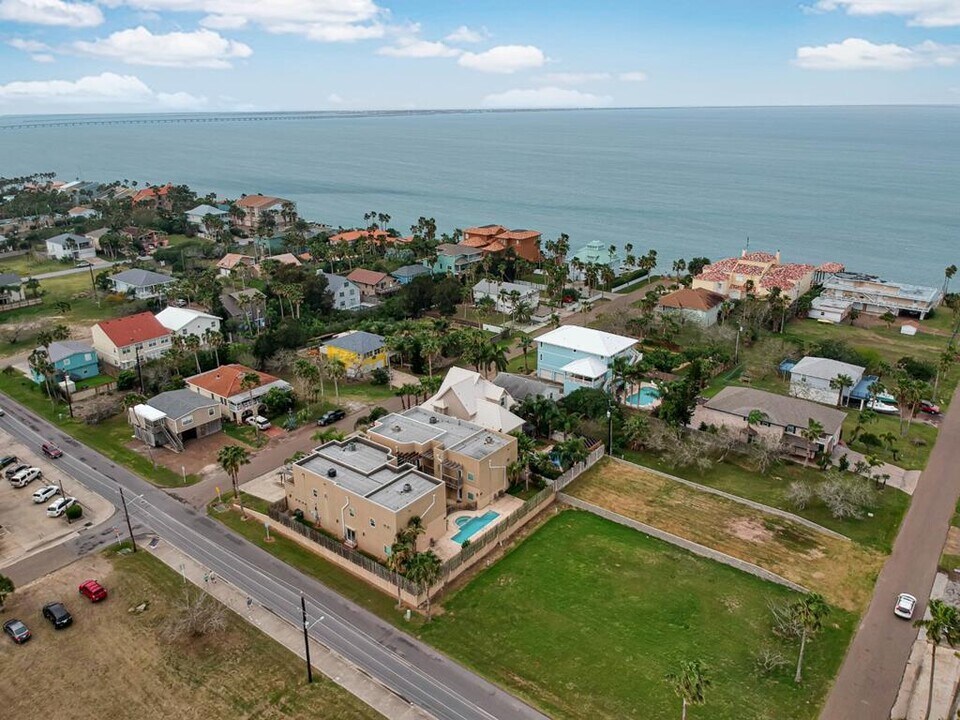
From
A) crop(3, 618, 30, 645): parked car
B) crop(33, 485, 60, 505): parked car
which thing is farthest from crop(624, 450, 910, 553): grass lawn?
crop(33, 485, 60, 505): parked car

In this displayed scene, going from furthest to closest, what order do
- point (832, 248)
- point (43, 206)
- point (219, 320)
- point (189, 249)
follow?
1. point (43, 206)
2. point (832, 248)
3. point (189, 249)
4. point (219, 320)

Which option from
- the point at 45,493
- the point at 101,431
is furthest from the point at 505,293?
the point at 45,493

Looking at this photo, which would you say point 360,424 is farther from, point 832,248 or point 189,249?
point 832,248

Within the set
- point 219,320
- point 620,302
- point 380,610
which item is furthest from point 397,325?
point 380,610

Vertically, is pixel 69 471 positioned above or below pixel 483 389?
below

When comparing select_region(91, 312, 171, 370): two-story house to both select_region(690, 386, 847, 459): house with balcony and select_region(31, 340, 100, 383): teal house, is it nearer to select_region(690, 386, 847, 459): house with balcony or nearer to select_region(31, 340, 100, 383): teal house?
select_region(31, 340, 100, 383): teal house

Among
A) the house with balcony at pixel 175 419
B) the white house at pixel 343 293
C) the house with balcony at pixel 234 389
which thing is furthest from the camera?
the white house at pixel 343 293

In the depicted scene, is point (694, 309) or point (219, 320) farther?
point (694, 309)

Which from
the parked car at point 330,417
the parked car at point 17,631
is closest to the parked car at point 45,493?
the parked car at point 17,631

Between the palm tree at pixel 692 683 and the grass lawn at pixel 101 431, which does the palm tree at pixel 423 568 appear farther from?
the grass lawn at pixel 101 431
